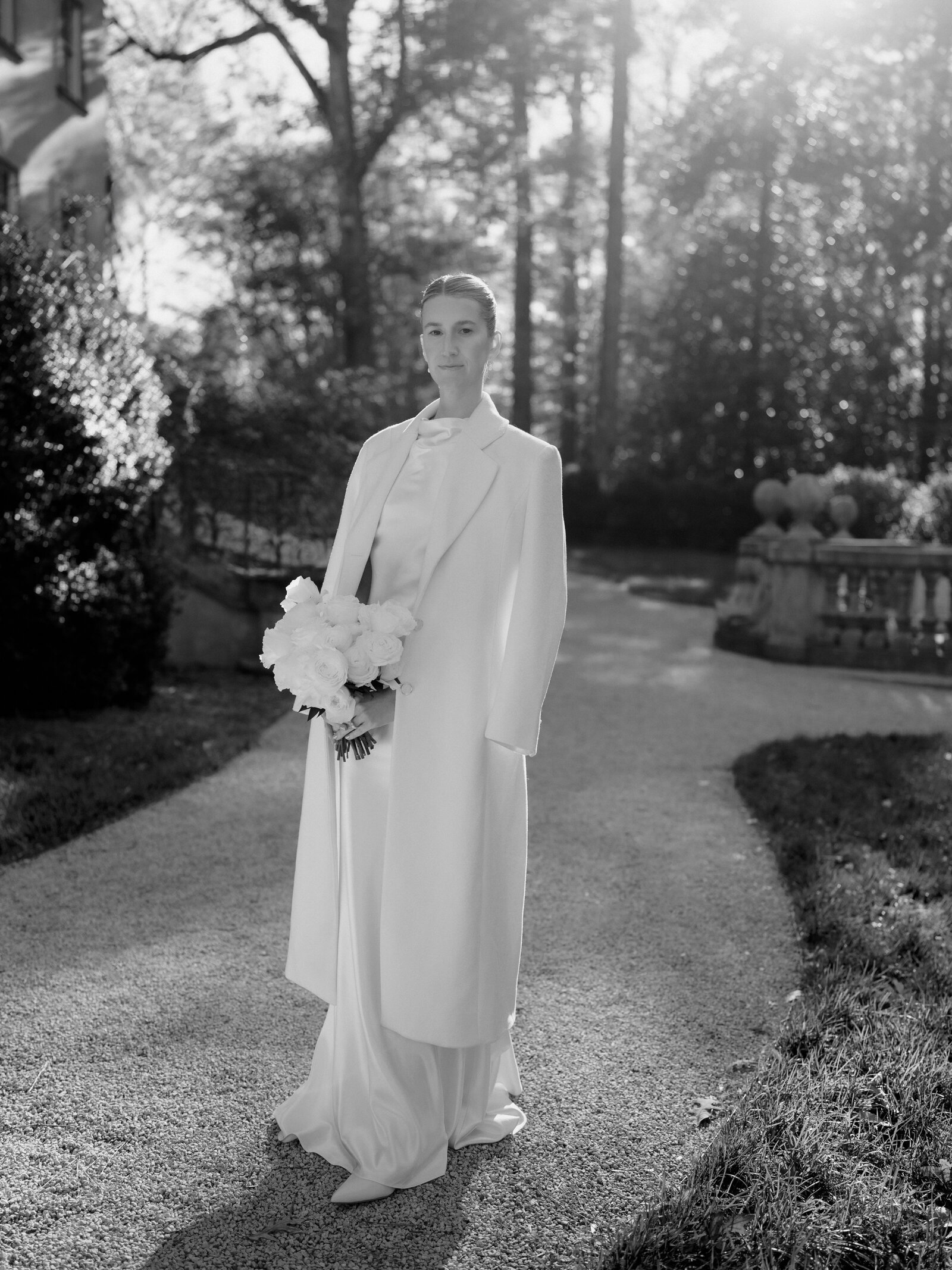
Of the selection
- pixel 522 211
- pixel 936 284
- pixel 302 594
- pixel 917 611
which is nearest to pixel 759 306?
pixel 936 284

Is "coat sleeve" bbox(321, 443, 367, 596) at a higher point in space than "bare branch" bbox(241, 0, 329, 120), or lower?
lower

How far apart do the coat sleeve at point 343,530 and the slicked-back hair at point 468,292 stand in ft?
1.42

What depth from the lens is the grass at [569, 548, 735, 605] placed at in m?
19.2

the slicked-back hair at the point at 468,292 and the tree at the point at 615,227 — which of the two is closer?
the slicked-back hair at the point at 468,292

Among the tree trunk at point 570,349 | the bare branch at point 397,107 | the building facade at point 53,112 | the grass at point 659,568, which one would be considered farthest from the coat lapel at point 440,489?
the tree trunk at point 570,349

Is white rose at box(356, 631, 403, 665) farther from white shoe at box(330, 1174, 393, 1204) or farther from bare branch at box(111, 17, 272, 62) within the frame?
bare branch at box(111, 17, 272, 62)

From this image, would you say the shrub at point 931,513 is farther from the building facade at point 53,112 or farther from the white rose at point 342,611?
the white rose at point 342,611

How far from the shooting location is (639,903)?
504 centimetres

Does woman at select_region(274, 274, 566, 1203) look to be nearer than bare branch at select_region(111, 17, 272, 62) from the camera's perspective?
Yes

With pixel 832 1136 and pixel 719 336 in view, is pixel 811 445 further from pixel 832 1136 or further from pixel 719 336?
pixel 832 1136

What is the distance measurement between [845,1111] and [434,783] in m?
1.42

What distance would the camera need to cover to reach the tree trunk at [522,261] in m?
25.2

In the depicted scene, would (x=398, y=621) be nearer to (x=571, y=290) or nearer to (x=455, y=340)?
(x=455, y=340)

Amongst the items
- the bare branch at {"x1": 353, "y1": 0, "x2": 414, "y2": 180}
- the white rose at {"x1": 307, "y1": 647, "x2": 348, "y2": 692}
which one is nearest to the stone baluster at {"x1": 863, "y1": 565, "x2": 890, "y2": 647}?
the white rose at {"x1": 307, "y1": 647, "x2": 348, "y2": 692}
